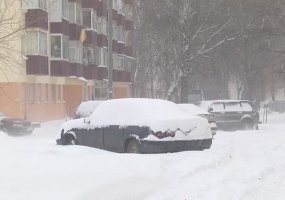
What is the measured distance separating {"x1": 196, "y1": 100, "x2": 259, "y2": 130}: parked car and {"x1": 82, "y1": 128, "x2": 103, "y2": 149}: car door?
→ 1352 centimetres

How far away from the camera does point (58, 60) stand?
42.7 m

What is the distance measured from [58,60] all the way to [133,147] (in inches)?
1173

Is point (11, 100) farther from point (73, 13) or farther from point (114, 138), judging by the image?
point (114, 138)

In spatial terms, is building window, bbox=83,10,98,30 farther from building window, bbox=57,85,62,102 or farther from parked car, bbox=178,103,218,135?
parked car, bbox=178,103,218,135

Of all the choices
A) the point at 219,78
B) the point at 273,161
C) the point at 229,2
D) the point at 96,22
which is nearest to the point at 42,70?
the point at 229,2

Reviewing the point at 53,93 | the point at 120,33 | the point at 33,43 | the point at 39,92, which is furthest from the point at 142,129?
the point at 120,33

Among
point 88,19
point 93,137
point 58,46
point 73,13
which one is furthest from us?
point 88,19

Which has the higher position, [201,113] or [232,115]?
[201,113]

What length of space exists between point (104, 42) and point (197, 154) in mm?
45882

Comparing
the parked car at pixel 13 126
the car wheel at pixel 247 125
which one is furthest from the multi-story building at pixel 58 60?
the car wheel at pixel 247 125

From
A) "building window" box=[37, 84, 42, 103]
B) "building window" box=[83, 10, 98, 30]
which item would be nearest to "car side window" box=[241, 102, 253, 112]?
"building window" box=[37, 84, 42, 103]

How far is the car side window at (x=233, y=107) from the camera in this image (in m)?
28.2

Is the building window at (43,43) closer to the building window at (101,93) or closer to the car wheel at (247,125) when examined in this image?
the car wheel at (247,125)

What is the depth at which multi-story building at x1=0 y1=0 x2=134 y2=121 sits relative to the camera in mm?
37281
